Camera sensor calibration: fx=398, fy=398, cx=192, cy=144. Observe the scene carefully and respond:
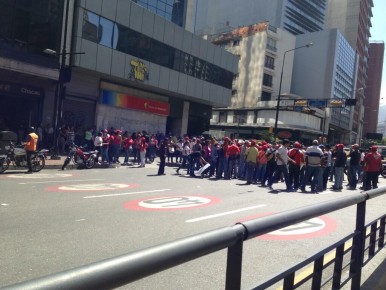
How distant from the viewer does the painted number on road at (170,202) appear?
8592 millimetres

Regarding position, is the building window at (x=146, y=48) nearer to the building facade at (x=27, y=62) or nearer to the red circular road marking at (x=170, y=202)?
the building facade at (x=27, y=62)

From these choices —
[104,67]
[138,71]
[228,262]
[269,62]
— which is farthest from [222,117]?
[228,262]

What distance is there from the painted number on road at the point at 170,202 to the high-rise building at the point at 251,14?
81.4m

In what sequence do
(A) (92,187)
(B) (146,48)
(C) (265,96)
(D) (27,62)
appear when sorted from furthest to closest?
(C) (265,96) < (B) (146,48) < (D) (27,62) < (A) (92,187)

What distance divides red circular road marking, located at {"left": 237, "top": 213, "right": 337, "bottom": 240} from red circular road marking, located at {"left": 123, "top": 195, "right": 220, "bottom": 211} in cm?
273

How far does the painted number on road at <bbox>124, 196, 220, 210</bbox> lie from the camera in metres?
8.59

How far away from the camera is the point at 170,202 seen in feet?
30.9

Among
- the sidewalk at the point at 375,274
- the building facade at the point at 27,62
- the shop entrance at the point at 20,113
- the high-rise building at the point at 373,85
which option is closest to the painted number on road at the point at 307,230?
the sidewalk at the point at 375,274

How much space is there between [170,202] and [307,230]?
359cm

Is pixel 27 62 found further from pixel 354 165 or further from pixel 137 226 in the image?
pixel 137 226

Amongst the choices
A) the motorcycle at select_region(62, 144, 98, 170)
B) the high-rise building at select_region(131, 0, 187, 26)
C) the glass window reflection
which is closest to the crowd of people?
the motorcycle at select_region(62, 144, 98, 170)

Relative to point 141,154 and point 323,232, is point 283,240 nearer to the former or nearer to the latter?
point 323,232

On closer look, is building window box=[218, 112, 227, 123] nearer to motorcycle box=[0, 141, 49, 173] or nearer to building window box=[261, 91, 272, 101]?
building window box=[261, 91, 272, 101]

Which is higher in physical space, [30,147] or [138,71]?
[138,71]
